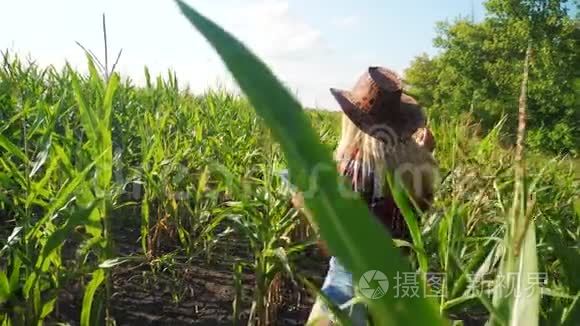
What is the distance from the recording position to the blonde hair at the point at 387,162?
1839 mm

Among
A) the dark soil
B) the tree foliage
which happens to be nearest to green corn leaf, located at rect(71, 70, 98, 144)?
the dark soil

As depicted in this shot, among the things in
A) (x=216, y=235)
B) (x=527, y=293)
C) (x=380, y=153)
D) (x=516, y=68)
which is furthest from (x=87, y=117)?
(x=516, y=68)

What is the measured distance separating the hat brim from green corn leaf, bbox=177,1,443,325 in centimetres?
170

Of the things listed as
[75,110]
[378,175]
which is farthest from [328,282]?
[75,110]

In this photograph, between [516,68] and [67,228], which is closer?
[67,228]

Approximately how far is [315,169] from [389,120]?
5.76 ft

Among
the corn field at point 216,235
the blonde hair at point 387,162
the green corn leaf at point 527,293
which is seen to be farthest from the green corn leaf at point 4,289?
the green corn leaf at point 527,293

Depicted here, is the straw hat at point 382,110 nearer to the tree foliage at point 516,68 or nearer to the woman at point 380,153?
the woman at point 380,153

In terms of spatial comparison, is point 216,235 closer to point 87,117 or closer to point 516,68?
point 87,117

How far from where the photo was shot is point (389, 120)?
189 centimetres

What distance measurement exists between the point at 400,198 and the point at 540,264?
0.59 m

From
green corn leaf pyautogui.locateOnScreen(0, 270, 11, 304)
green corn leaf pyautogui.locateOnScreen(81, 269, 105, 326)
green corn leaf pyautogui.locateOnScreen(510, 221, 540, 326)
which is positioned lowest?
green corn leaf pyautogui.locateOnScreen(81, 269, 105, 326)

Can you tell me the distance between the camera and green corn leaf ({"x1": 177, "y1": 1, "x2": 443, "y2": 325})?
16cm

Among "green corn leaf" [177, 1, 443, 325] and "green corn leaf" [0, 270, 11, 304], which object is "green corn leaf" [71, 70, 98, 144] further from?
"green corn leaf" [177, 1, 443, 325]
